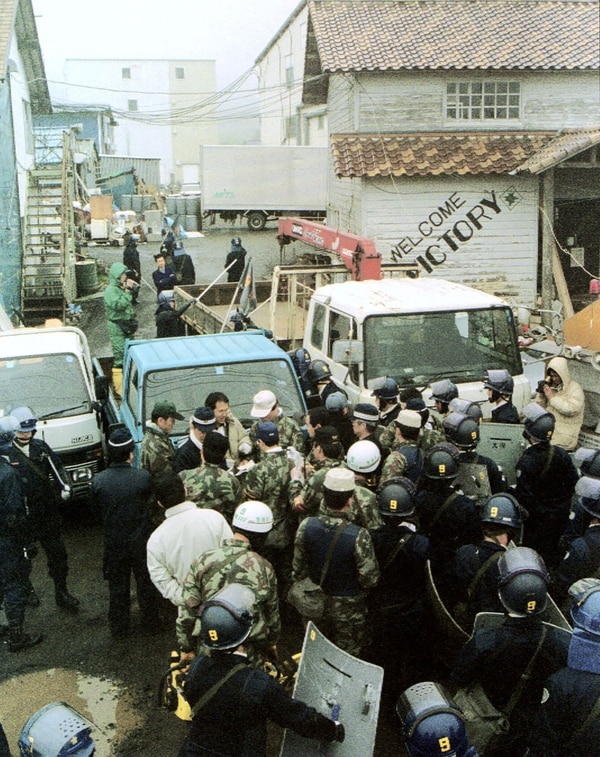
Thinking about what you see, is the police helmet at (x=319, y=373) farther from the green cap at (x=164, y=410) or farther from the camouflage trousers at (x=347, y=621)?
the camouflage trousers at (x=347, y=621)

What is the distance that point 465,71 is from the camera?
56.9 feet

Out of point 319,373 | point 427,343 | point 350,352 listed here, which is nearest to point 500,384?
point 427,343

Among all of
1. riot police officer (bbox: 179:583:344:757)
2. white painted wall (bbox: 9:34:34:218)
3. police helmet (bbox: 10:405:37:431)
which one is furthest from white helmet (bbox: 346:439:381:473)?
white painted wall (bbox: 9:34:34:218)

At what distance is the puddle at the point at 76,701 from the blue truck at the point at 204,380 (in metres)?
2.33

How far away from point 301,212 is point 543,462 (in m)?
27.7

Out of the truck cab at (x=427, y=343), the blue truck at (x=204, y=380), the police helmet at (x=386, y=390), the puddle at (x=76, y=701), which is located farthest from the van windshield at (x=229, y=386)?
the puddle at (x=76, y=701)

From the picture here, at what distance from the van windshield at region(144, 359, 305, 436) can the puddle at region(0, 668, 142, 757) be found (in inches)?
98.2

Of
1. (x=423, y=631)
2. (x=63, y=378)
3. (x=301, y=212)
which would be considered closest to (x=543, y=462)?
(x=423, y=631)

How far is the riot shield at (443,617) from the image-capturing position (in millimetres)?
4621

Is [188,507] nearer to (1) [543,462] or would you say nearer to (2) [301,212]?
(1) [543,462]

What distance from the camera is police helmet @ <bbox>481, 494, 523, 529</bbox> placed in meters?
4.39

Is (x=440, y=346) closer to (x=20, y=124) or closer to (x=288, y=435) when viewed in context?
(x=288, y=435)

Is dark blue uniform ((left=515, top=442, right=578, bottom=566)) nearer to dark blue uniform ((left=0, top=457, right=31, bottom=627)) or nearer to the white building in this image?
dark blue uniform ((left=0, top=457, right=31, bottom=627))

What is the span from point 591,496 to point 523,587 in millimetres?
1551
